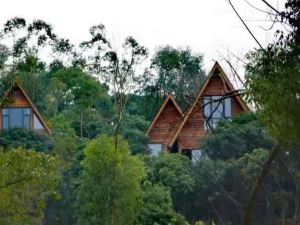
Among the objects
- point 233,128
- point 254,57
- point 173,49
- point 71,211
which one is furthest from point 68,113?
point 254,57

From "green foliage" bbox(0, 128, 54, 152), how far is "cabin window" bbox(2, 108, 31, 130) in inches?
151

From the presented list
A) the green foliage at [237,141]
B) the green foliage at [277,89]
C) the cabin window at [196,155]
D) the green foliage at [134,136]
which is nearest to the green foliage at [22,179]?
the green foliage at [237,141]

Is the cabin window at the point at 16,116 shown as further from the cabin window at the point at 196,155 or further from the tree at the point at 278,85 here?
the tree at the point at 278,85

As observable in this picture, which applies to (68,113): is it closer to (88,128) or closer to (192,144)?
(88,128)

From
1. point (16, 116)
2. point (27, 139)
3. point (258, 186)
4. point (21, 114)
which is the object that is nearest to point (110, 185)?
point (27, 139)

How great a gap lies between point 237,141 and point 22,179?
8214mm

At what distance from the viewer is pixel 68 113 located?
3319 cm

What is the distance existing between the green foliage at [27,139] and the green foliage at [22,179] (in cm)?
929

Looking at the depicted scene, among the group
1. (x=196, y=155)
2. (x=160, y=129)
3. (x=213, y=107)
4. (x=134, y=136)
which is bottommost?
(x=196, y=155)

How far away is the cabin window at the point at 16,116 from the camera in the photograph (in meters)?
31.9

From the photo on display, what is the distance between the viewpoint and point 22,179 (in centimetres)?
1589

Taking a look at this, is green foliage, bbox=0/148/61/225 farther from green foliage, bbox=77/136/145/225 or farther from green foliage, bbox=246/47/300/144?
green foliage, bbox=246/47/300/144

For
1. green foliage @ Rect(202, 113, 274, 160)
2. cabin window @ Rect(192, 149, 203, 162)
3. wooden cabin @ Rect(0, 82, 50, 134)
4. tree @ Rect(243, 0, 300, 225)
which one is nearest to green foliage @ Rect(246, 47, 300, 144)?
tree @ Rect(243, 0, 300, 225)

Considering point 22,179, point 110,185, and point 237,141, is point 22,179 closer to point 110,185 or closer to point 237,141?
point 110,185
